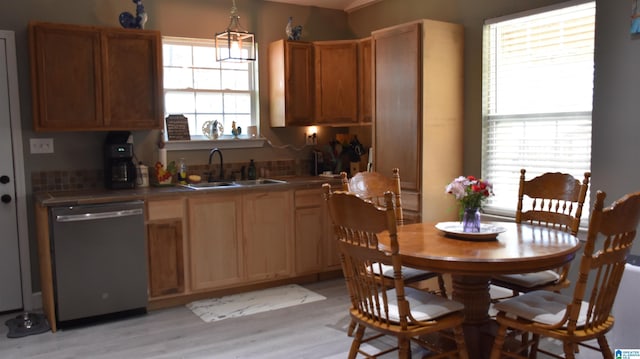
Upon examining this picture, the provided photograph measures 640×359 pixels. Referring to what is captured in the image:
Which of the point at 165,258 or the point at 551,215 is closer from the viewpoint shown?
the point at 551,215

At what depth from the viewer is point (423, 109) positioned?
4289mm

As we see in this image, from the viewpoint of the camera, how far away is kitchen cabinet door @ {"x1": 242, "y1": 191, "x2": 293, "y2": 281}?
4.60 m

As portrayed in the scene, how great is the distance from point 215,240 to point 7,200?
5.20ft

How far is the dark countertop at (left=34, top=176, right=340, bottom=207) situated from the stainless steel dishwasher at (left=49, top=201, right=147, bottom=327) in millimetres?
51

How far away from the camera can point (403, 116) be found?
4.43m

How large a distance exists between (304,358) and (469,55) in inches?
105

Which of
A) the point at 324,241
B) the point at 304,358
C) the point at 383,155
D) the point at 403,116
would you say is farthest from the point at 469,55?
the point at 304,358

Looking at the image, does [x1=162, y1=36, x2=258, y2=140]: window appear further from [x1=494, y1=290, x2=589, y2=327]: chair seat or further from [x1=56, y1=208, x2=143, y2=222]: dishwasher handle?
[x1=494, y1=290, x2=589, y2=327]: chair seat

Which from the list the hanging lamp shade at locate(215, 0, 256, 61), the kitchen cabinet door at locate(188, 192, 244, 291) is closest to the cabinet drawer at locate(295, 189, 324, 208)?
the kitchen cabinet door at locate(188, 192, 244, 291)

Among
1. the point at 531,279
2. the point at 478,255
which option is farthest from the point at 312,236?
the point at 478,255

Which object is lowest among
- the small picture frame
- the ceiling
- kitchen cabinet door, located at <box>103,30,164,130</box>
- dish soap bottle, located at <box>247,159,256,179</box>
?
dish soap bottle, located at <box>247,159,256,179</box>

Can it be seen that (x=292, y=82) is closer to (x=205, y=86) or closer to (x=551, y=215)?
(x=205, y=86)

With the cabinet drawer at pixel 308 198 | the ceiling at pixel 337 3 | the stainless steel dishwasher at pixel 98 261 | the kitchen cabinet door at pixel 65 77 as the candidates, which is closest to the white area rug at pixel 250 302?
the stainless steel dishwasher at pixel 98 261

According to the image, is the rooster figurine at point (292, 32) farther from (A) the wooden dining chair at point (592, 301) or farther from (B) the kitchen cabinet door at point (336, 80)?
(A) the wooden dining chair at point (592, 301)
